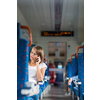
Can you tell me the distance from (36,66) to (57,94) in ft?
2.26

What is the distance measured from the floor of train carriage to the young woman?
1.01 feet

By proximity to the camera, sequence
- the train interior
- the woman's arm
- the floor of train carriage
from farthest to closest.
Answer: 1. the floor of train carriage
2. the woman's arm
3. the train interior

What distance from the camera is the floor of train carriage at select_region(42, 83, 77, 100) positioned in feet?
8.30

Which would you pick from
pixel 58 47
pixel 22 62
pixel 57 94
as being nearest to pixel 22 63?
pixel 22 62

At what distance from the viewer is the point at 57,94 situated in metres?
2.57

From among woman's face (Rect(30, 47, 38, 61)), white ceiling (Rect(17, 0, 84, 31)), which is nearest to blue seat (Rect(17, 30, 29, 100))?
woman's face (Rect(30, 47, 38, 61))

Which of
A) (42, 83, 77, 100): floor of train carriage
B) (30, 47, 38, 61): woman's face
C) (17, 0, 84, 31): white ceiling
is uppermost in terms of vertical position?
(17, 0, 84, 31): white ceiling

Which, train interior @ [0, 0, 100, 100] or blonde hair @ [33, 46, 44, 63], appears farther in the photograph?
blonde hair @ [33, 46, 44, 63]

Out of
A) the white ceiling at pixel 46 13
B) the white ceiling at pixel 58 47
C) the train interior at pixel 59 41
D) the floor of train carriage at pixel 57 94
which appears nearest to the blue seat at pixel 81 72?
the train interior at pixel 59 41

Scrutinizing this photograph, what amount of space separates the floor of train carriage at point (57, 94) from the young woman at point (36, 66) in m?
0.31

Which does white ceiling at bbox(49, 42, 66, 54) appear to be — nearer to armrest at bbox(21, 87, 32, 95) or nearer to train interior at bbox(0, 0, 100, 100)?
train interior at bbox(0, 0, 100, 100)
